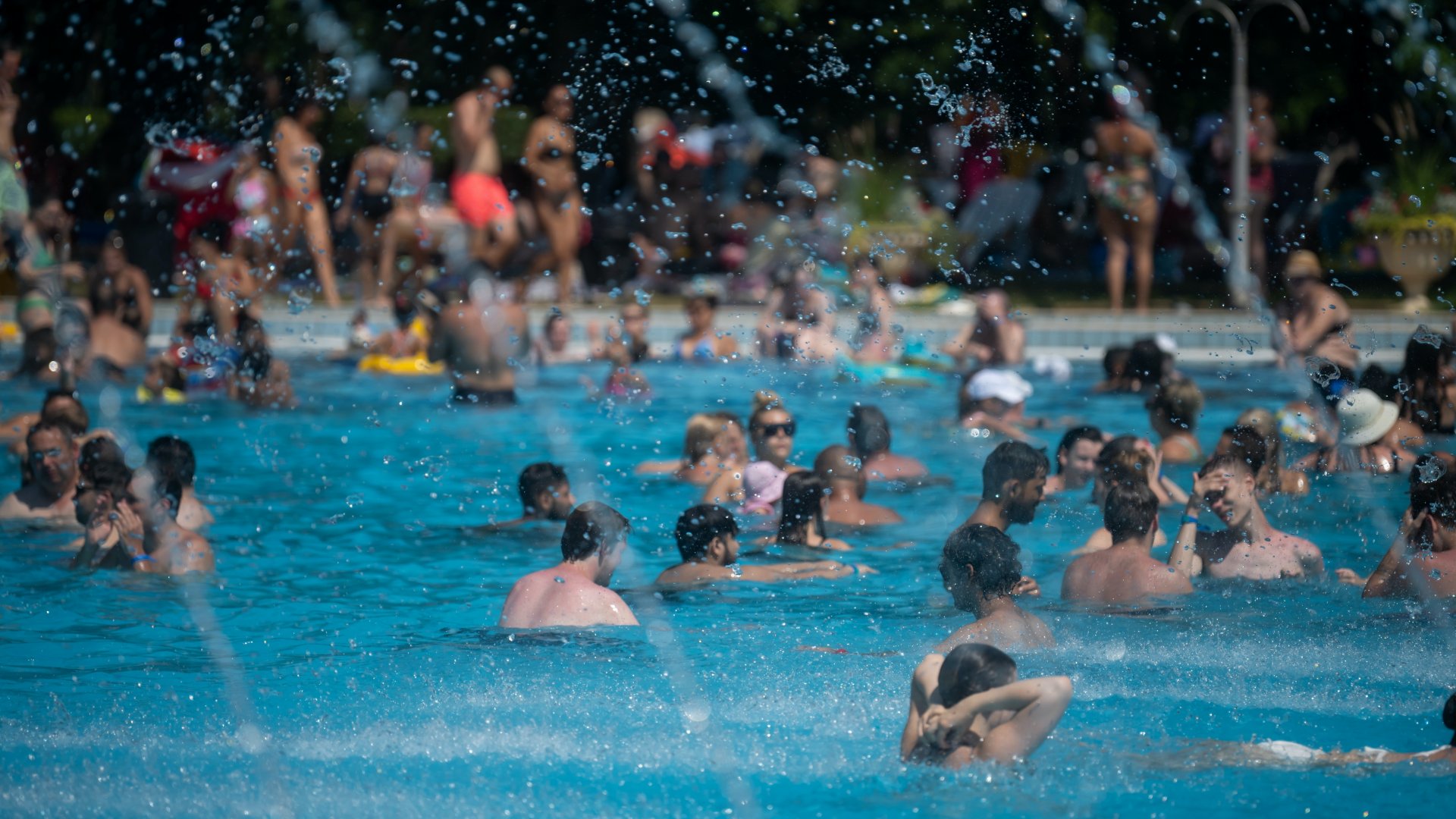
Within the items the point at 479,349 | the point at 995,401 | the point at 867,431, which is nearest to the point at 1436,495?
the point at 867,431

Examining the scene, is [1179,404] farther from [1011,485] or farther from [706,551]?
[706,551]

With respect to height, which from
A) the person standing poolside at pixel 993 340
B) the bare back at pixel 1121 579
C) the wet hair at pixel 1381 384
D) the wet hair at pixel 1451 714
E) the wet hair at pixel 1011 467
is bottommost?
the wet hair at pixel 1451 714

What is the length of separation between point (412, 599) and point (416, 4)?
1228 centimetres

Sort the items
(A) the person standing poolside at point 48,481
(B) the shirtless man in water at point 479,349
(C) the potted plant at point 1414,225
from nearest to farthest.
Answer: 1. (A) the person standing poolside at point 48,481
2. (B) the shirtless man in water at point 479,349
3. (C) the potted plant at point 1414,225

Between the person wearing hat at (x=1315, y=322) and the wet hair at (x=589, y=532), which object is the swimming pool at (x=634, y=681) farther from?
the person wearing hat at (x=1315, y=322)

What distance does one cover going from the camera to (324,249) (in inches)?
600

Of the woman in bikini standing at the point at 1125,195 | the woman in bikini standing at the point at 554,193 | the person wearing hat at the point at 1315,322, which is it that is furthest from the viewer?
the woman in bikini standing at the point at 554,193

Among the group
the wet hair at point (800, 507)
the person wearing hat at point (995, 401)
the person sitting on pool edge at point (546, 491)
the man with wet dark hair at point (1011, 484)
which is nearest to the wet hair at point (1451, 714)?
the man with wet dark hair at point (1011, 484)

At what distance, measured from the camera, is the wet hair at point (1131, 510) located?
20.4 feet

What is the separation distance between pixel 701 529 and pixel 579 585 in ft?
2.43

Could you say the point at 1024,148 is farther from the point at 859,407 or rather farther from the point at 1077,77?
the point at 859,407

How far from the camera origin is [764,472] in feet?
26.8

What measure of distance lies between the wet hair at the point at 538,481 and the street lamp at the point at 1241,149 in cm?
841

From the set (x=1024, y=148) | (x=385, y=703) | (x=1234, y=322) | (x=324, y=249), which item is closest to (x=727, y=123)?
(x=1024, y=148)
